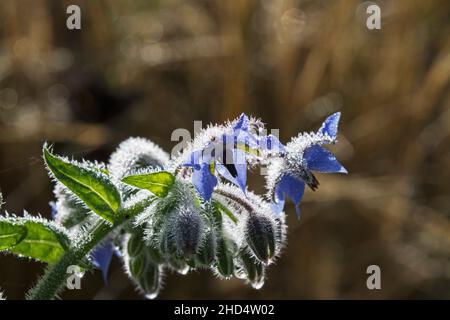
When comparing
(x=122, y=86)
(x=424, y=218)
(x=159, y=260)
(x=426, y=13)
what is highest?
(x=426, y=13)

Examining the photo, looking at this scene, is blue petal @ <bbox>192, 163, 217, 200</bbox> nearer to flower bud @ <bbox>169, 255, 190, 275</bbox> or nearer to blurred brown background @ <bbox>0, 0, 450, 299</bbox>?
flower bud @ <bbox>169, 255, 190, 275</bbox>

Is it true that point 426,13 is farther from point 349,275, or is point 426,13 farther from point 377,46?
point 349,275

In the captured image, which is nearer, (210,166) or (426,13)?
(210,166)

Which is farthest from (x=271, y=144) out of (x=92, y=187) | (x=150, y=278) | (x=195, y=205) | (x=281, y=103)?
(x=281, y=103)

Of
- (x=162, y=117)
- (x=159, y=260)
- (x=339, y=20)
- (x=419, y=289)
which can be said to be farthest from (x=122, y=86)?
(x=159, y=260)

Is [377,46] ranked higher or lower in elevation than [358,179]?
higher

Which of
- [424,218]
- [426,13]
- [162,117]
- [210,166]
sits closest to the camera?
[210,166]

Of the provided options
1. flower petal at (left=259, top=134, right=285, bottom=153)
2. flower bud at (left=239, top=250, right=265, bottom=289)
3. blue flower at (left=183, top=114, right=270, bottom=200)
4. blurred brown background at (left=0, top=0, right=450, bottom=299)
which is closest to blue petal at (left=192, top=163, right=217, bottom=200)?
blue flower at (left=183, top=114, right=270, bottom=200)
